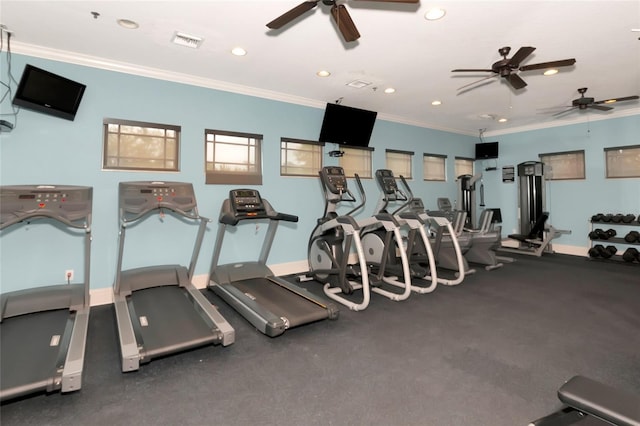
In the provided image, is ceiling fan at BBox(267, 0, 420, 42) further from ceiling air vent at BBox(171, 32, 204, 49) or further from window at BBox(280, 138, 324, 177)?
window at BBox(280, 138, 324, 177)

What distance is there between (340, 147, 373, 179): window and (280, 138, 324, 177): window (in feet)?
1.92

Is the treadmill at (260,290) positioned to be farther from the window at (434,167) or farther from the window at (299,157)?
the window at (434,167)

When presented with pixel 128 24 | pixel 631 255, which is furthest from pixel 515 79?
pixel 631 255

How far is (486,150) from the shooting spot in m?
8.26

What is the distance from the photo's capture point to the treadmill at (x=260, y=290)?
3057 mm

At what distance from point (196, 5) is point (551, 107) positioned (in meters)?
6.40

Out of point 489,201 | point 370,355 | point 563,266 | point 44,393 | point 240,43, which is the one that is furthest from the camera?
point 489,201

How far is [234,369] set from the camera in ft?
8.02

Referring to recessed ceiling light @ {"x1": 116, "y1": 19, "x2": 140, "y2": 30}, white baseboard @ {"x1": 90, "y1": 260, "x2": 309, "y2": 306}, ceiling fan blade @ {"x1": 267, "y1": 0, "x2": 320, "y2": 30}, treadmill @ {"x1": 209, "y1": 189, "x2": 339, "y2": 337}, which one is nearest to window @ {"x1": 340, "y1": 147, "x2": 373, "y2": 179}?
white baseboard @ {"x1": 90, "y1": 260, "x2": 309, "y2": 306}

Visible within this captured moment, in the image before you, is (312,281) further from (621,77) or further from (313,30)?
(621,77)

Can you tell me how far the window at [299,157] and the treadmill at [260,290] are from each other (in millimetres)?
1312

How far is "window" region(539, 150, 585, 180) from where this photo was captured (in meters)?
7.02

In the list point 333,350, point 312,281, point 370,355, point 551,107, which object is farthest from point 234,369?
point 551,107

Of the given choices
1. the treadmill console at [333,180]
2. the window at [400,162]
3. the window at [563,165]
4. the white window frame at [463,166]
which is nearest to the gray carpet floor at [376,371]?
the treadmill console at [333,180]
